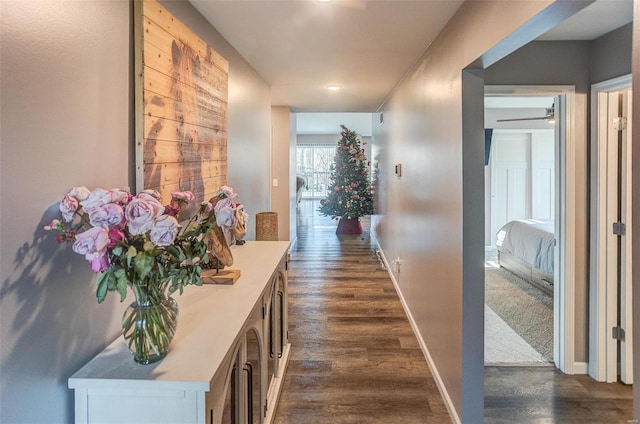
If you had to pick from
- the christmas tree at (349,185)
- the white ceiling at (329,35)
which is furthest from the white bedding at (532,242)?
the christmas tree at (349,185)

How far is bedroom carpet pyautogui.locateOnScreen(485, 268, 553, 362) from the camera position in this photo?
11.0 ft

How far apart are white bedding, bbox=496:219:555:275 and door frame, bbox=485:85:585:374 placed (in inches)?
67.1

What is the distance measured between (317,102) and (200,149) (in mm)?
3521

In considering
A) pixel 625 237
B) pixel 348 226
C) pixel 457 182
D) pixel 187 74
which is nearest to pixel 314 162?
pixel 348 226

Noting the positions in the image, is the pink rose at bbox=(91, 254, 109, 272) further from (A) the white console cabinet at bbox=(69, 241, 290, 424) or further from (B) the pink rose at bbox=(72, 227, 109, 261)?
(A) the white console cabinet at bbox=(69, 241, 290, 424)

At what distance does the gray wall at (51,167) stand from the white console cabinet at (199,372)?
98mm

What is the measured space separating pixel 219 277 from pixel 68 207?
2.93ft

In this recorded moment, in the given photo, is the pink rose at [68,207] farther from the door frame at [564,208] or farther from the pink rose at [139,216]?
the door frame at [564,208]

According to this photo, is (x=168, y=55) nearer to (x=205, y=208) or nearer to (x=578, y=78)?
(x=205, y=208)

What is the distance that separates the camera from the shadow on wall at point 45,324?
0.97m

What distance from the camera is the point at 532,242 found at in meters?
4.81

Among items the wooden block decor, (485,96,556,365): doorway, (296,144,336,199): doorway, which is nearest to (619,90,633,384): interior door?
(485,96,556,365): doorway

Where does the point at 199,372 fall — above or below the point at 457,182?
below

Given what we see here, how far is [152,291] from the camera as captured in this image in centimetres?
114
